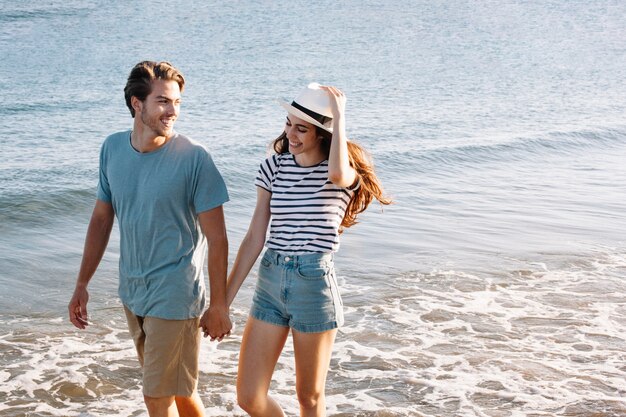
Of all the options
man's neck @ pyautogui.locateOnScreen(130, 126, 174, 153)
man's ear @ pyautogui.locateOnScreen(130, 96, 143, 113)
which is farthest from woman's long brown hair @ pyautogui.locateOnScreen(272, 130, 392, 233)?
Result: man's ear @ pyautogui.locateOnScreen(130, 96, 143, 113)

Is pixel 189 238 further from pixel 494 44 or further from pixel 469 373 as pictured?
pixel 494 44

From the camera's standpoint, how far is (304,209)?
14.1ft

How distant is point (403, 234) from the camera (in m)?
11.2

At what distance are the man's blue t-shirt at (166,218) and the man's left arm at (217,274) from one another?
2.3 inches

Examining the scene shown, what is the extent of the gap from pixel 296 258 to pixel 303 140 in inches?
21.5

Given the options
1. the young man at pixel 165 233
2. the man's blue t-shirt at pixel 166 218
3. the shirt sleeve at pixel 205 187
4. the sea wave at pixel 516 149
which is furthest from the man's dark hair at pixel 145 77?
the sea wave at pixel 516 149

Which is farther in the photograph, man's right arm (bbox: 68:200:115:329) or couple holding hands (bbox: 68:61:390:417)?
man's right arm (bbox: 68:200:115:329)

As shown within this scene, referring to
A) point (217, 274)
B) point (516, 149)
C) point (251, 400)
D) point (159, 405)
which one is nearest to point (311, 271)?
point (217, 274)

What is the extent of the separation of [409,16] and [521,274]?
129 ft

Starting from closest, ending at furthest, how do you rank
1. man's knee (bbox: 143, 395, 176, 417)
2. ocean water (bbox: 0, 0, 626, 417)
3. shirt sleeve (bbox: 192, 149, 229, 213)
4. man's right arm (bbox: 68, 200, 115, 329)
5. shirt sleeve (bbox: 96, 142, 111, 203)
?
shirt sleeve (bbox: 192, 149, 229, 213) → man's knee (bbox: 143, 395, 176, 417) → shirt sleeve (bbox: 96, 142, 111, 203) → man's right arm (bbox: 68, 200, 115, 329) → ocean water (bbox: 0, 0, 626, 417)

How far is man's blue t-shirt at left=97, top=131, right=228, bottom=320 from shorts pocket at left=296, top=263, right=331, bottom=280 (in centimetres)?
47

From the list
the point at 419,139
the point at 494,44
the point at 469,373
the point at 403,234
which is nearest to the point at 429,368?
the point at 469,373

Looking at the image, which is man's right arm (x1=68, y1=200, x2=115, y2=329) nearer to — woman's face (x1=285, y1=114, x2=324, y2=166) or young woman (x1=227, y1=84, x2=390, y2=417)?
young woman (x1=227, y1=84, x2=390, y2=417)

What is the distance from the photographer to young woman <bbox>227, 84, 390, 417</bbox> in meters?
4.23
